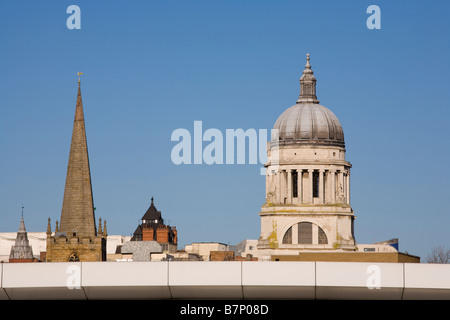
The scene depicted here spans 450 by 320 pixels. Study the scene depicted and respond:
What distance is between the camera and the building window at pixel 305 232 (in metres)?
184

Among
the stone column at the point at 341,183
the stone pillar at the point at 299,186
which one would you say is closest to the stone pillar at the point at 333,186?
the stone column at the point at 341,183

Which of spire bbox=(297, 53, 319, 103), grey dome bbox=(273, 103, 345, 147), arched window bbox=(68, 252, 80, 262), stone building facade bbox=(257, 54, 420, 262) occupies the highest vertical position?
spire bbox=(297, 53, 319, 103)

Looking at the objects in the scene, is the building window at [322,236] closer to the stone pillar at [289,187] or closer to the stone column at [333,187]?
the stone column at [333,187]

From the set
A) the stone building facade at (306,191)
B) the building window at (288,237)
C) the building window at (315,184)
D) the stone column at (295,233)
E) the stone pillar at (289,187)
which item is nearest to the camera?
the stone building facade at (306,191)

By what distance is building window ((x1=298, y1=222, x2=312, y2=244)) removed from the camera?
183500mm

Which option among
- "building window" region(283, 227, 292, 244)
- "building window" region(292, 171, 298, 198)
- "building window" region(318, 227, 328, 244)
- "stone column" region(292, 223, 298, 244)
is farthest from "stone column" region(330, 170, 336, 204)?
"building window" region(283, 227, 292, 244)

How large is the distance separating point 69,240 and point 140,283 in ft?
508

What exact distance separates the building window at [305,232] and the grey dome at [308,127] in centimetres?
1088

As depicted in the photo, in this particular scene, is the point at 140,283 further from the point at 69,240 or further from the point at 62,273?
the point at 69,240

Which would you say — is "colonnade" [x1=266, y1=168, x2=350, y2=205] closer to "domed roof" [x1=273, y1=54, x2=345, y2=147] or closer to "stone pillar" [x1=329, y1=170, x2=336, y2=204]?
"stone pillar" [x1=329, y1=170, x2=336, y2=204]

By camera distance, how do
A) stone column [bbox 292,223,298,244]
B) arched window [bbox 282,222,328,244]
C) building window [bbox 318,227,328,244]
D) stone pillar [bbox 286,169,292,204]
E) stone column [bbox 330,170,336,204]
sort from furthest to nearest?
1. stone column [bbox 330,170,336,204]
2. building window [bbox 318,227,328,244]
3. stone pillar [bbox 286,169,292,204]
4. arched window [bbox 282,222,328,244]
5. stone column [bbox 292,223,298,244]

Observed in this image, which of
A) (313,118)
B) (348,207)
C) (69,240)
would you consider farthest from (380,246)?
(69,240)
